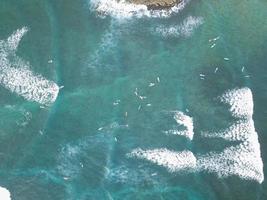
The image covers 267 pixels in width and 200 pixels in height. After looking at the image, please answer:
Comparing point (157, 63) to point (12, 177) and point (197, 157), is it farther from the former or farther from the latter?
point (12, 177)

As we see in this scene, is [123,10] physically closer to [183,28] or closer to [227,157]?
[183,28]

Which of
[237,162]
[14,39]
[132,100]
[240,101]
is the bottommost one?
[237,162]

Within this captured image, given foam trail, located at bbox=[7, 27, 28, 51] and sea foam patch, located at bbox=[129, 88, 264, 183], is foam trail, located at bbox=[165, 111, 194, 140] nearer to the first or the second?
sea foam patch, located at bbox=[129, 88, 264, 183]

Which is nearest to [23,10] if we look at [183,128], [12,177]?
[12,177]

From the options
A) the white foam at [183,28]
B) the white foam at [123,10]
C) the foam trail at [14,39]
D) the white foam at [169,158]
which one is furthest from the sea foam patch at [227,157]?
the foam trail at [14,39]

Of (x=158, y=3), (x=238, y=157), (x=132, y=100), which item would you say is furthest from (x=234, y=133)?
(x=158, y=3)

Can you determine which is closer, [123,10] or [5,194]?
[5,194]

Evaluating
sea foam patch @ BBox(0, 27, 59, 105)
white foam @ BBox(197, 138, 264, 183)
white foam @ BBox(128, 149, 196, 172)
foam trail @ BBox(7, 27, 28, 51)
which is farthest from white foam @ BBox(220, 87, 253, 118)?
foam trail @ BBox(7, 27, 28, 51)

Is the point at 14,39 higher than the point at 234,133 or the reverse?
higher
